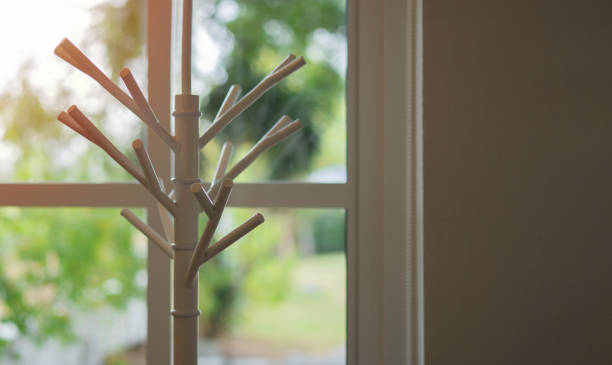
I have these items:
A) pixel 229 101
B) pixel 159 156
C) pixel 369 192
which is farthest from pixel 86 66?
pixel 369 192

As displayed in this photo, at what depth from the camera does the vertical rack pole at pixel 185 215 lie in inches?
31.5

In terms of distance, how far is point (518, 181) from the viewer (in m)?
0.92

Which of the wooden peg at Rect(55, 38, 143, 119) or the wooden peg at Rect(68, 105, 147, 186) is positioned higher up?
the wooden peg at Rect(55, 38, 143, 119)

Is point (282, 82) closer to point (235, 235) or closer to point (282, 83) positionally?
point (282, 83)

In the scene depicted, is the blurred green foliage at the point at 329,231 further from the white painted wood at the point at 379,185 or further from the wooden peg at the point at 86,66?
the wooden peg at the point at 86,66

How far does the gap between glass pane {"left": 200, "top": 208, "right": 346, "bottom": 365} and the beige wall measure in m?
0.27

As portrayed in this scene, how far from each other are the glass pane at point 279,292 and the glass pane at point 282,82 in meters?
0.11

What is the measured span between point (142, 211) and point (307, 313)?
17.0 inches

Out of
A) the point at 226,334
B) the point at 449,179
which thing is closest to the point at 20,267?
the point at 226,334

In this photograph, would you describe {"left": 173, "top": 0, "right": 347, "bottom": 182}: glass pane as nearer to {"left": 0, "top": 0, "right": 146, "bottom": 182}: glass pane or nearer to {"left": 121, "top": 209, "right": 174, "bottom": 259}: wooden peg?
{"left": 0, "top": 0, "right": 146, "bottom": 182}: glass pane

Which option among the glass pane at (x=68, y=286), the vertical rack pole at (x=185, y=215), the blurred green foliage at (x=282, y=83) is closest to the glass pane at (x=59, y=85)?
the glass pane at (x=68, y=286)

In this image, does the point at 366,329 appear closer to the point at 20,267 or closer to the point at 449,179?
the point at 449,179

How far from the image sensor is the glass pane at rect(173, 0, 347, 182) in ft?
3.76

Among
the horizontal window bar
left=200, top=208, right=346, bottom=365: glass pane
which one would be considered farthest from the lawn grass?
the horizontal window bar
